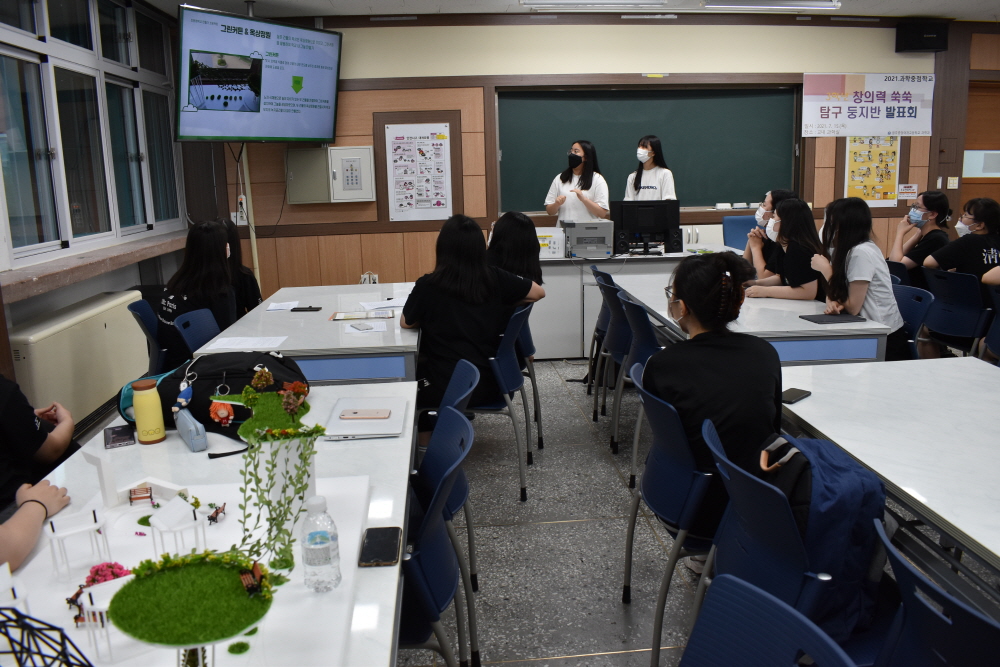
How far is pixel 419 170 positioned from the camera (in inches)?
251

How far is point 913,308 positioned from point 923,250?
1.60 metres

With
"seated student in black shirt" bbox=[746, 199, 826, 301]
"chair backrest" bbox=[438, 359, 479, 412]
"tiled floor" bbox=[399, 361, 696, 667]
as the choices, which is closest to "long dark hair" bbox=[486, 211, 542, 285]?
"tiled floor" bbox=[399, 361, 696, 667]

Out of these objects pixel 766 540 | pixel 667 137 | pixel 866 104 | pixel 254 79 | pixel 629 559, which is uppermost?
pixel 254 79

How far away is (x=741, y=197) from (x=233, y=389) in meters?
5.76

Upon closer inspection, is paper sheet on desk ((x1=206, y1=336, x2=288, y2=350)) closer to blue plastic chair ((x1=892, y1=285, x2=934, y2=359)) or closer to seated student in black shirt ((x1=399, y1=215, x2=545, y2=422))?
seated student in black shirt ((x1=399, y1=215, x2=545, y2=422))

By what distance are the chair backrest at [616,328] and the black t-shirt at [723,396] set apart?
1.50 metres

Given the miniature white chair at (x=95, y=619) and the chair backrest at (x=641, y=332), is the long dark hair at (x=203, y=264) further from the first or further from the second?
the miniature white chair at (x=95, y=619)

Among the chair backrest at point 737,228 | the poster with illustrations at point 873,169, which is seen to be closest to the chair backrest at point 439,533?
Result: the chair backrest at point 737,228

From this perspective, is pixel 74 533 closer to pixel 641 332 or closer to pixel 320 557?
pixel 320 557

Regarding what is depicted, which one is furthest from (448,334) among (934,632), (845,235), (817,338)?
(934,632)

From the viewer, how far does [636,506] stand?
2320 mm

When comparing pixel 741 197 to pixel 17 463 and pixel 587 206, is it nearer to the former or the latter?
pixel 587 206

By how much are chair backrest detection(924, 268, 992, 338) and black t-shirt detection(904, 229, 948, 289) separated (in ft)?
1.52

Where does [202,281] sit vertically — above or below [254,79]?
below
